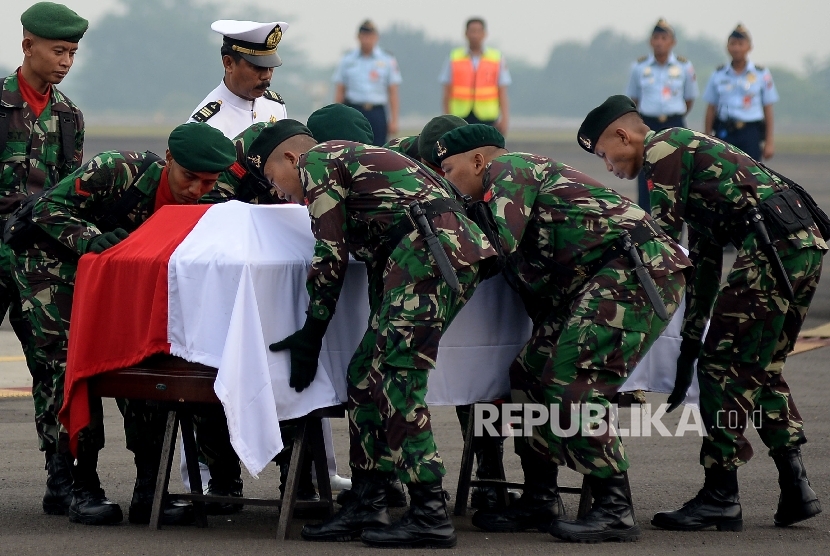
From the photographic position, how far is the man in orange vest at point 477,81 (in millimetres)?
17078

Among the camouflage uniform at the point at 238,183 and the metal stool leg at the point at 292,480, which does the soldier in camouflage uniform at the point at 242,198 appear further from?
the metal stool leg at the point at 292,480

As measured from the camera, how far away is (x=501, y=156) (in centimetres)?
549

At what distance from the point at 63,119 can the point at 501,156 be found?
245 cm

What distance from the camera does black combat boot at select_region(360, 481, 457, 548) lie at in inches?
204

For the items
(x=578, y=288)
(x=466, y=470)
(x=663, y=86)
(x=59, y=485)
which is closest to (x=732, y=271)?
(x=578, y=288)

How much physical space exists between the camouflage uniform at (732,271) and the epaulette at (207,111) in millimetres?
2515

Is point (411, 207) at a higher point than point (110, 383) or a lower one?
higher

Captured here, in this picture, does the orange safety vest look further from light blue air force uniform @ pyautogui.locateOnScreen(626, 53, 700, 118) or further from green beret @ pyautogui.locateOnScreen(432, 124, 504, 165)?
green beret @ pyautogui.locateOnScreen(432, 124, 504, 165)

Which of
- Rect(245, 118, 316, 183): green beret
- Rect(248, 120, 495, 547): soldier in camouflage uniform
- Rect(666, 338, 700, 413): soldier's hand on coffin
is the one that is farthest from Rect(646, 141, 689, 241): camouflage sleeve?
Rect(245, 118, 316, 183): green beret

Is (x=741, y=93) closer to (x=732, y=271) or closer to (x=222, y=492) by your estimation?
(x=732, y=271)

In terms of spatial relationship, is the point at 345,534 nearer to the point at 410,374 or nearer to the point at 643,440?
the point at 410,374

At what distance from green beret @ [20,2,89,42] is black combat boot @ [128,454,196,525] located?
2.10 metres

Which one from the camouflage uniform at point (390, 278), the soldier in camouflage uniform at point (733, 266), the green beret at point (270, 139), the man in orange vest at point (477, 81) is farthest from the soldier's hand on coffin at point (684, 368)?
the man in orange vest at point (477, 81)

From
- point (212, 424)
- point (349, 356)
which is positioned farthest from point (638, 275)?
point (212, 424)
